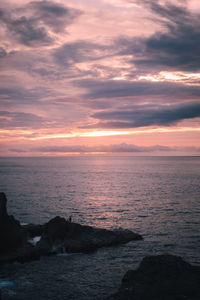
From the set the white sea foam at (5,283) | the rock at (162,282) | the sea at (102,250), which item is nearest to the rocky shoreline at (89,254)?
the rock at (162,282)

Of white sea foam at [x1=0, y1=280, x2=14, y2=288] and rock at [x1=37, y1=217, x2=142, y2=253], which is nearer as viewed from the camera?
white sea foam at [x1=0, y1=280, x2=14, y2=288]

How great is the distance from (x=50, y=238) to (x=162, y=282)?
18.0 metres

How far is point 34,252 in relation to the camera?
31.2m

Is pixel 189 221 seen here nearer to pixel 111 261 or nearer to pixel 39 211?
pixel 111 261

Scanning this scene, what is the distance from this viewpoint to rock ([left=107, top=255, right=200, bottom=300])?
18766mm

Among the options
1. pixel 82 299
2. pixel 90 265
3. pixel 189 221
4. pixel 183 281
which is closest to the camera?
pixel 183 281

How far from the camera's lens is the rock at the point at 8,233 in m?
31.2

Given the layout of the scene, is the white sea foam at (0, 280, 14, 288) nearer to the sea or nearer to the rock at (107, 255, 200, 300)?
the sea

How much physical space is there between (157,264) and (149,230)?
19292mm

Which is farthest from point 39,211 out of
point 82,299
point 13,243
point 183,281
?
point 183,281

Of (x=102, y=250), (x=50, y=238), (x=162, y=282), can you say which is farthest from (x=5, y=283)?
(x=162, y=282)

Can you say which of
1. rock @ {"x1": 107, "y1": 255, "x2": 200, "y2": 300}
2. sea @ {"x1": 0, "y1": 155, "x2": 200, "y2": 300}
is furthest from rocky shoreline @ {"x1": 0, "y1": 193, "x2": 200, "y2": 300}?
sea @ {"x1": 0, "y1": 155, "x2": 200, "y2": 300}

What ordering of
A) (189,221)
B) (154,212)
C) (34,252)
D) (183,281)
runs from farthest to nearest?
(154,212), (189,221), (34,252), (183,281)

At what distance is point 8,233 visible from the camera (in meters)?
31.7
